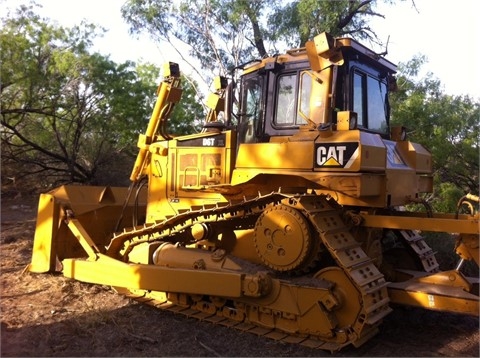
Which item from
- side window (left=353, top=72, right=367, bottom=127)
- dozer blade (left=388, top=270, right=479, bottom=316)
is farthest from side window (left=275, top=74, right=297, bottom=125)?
dozer blade (left=388, top=270, right=479, bottom=316)

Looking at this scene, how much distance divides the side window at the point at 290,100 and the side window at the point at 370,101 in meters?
0.57

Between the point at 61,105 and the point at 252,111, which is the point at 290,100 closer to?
the point at 252,111

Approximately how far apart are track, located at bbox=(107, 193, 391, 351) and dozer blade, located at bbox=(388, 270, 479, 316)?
23cm

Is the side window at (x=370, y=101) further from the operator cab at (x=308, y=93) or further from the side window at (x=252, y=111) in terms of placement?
the side window at (x=252, y=111)

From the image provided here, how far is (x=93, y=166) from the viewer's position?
15.1 meters

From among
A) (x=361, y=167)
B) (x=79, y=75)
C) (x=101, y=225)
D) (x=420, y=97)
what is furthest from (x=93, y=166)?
(x=361, y=167)

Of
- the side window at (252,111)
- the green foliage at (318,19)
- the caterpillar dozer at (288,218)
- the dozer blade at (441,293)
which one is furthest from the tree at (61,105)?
the dozer blade at (441,293)

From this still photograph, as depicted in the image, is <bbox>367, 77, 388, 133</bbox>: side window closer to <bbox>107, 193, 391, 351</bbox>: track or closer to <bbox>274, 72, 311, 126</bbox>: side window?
<bbox>274, 72, 311, 126</bbox>: side window

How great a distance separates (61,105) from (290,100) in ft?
35.0

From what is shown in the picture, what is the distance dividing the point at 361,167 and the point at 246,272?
1.68 meters

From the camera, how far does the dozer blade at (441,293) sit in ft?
15.1

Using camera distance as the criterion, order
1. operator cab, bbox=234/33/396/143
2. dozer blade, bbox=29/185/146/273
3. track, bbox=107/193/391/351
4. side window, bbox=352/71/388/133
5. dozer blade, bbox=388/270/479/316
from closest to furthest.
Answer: dozer blade, bbox=388/270/479/316 → track, bbox=107/193/391/351 → operator cab, bbox=234/33/396/143 → side window, bbox=352/71/388/133 → dozer blade, bbox=29/185/146/273

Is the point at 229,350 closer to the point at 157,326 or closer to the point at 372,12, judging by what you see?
the point at 157,326

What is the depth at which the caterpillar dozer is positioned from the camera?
4.87m
